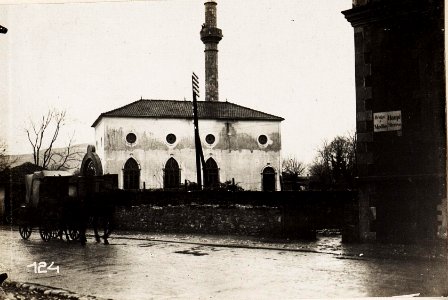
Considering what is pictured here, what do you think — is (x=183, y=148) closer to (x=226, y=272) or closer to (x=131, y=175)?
(x=131, y=175)

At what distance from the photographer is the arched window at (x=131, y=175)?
75.3 ft

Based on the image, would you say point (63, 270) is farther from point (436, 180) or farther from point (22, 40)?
point (436, 180)

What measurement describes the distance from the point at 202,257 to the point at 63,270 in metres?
2.58

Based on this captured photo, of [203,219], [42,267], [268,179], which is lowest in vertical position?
[42,267]

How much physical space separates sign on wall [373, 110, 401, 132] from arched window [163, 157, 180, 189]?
13687 mm

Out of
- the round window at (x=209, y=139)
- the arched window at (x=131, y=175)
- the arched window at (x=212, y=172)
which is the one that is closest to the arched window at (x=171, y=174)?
the arched window at (x=131, y=175)

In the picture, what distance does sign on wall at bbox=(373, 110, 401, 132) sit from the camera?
10578 mm

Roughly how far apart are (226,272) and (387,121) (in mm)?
4592

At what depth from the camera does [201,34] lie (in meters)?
12.0

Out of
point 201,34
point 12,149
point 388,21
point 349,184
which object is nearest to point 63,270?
point 12,149

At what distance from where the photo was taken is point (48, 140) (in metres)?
11.5

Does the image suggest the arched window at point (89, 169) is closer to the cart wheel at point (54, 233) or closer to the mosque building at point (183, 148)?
the cart wheel at point (54, 233)

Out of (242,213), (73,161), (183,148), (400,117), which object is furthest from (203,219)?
(183,148)

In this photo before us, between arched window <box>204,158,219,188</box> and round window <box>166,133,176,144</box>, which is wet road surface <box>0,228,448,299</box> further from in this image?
round window <box>166,133,176,144</box>
